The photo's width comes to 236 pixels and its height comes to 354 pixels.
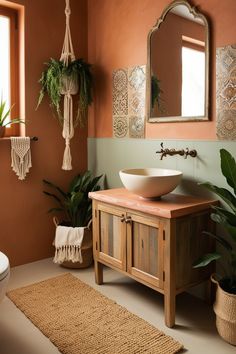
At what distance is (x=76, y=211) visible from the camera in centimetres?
280

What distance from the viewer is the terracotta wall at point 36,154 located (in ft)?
8.87

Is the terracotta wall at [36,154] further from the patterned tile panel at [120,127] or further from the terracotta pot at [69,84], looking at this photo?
the patterned tile panel at [120,127]

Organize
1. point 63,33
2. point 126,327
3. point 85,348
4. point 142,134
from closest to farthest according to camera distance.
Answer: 1. point 85,348
2. point 126,327
3. point 142,134
4. point 63,33

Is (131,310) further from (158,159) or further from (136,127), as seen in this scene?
(136,127)

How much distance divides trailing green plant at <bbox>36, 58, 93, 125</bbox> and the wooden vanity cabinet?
0.92 m

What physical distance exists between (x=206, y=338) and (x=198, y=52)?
170cm

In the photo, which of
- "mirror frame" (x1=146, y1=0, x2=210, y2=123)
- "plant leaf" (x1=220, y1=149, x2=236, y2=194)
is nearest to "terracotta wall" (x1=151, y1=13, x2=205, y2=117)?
"mirror frame" (x1=146, y1=0, x2=210, y2=123)

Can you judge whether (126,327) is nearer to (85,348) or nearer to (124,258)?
(85,348)

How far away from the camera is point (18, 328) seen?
1.92m

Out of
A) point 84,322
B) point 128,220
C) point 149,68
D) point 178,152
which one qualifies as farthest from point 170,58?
point 84,322

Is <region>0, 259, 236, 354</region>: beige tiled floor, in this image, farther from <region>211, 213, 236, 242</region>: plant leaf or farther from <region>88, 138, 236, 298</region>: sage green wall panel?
<region>211, 213, 236, 242</region>: plant leaf

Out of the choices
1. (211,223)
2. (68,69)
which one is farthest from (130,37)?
(211,223)

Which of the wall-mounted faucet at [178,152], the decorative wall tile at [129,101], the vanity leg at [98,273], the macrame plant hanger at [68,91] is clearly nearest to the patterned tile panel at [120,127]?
the decorative wall tile at [129,101]

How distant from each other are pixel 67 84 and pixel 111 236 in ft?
4.19
